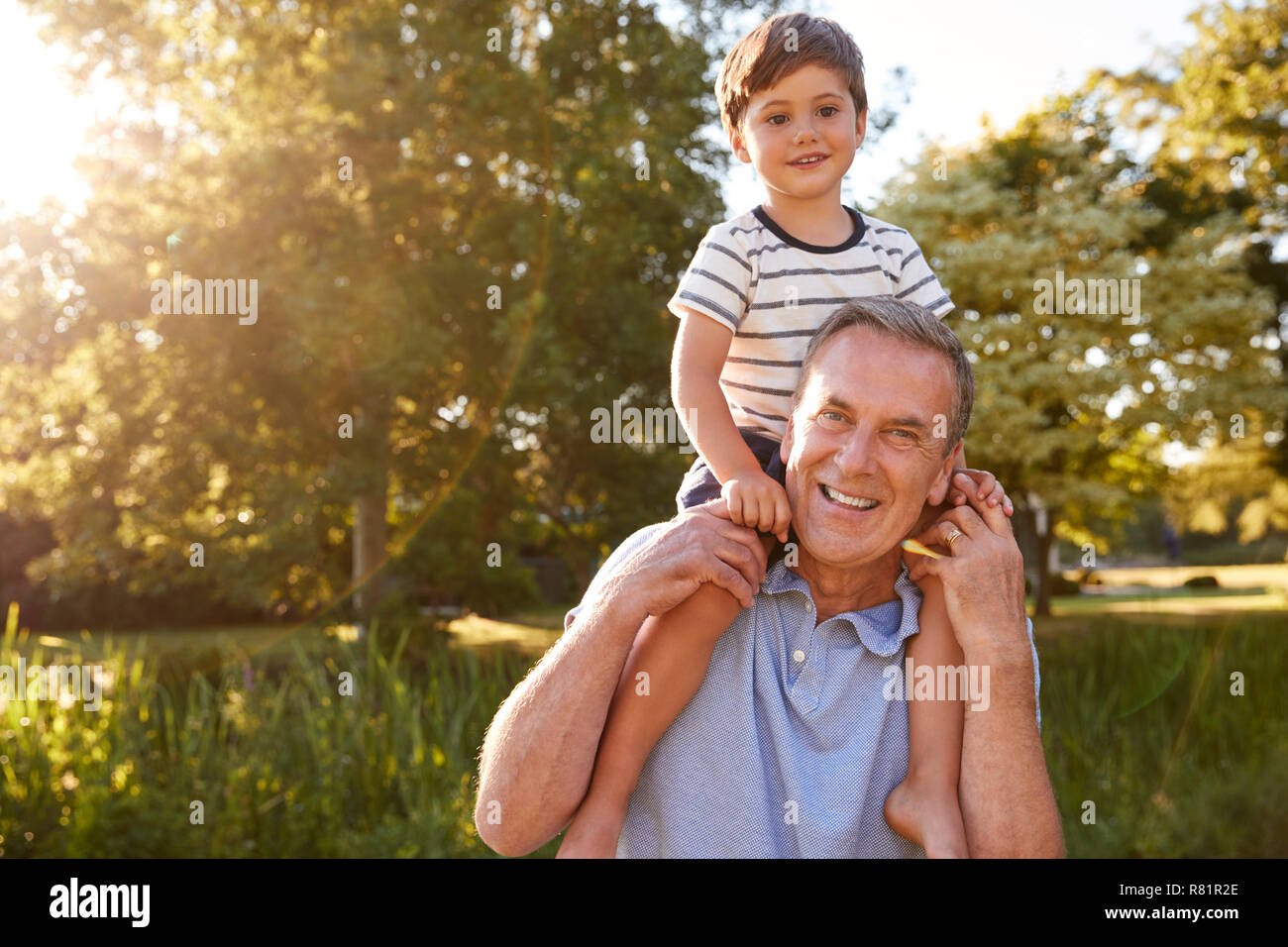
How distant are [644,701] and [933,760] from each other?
1.77 ft

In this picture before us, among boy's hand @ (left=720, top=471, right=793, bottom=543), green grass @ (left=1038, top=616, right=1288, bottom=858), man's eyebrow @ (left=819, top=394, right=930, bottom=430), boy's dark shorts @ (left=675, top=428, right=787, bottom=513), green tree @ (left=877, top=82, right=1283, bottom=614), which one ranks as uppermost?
green tree @ (left=877, top=82, right=1283, bottom=614)

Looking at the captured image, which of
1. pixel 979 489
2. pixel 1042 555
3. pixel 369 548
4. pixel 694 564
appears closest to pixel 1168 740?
pixel 979 489

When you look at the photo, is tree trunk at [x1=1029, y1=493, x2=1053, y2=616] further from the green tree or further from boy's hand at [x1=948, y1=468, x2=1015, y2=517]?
boy's hand at [x1=948, y1=468, x2=1015, y2=517]

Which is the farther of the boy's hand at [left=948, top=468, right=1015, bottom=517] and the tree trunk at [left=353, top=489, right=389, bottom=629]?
the tree trunk at [left=353, top=489, right=389, bottom=629]

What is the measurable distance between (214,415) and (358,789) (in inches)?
231

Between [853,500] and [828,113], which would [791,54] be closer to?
[828,113]

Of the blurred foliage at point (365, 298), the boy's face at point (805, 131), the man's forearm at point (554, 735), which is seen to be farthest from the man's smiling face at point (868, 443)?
the blurred foliage at point (365, 298)

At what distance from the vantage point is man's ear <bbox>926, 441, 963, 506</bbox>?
2086 millimetres

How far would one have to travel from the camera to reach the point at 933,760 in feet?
6.20

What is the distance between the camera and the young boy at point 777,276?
2139mm

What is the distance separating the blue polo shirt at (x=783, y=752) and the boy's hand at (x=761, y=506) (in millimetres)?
153

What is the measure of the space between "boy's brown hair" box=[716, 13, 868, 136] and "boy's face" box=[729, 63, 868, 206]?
0.07 ft

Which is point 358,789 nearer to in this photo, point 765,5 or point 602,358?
point 602,358

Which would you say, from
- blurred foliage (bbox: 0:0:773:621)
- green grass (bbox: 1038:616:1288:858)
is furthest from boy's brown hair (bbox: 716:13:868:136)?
blurred foliage (bbox: 0:0:773:621)
